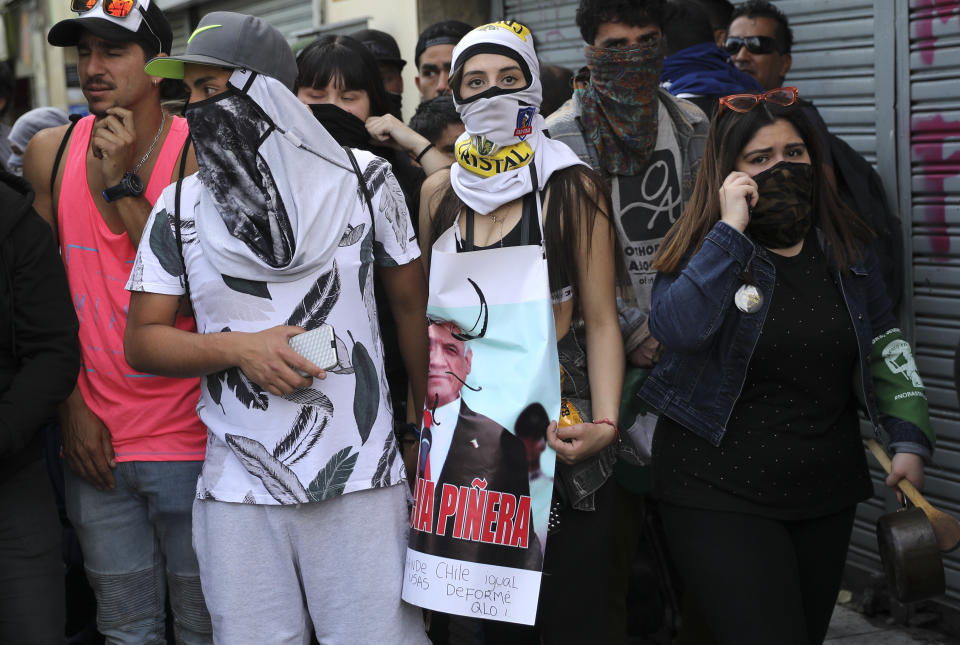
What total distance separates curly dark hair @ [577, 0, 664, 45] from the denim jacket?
992 millimetres

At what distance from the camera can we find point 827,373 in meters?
3.17

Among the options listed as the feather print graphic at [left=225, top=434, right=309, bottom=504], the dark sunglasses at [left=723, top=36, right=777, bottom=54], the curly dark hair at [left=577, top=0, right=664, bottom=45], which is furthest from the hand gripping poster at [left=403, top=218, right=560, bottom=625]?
the dark sunglasses at [left=723, top=36, right=777, bottom=54]

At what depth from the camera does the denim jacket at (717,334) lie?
3.10 metres

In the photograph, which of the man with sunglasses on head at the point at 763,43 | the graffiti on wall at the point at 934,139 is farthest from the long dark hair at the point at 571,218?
the man with sunglasses on head at the point at 763,43

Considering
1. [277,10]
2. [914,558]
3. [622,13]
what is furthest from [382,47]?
[277,10]

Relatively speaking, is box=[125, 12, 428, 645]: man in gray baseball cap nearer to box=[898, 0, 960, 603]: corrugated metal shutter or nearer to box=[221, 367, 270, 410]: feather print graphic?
box=[221, 367, 270, 410]: feather print graphic

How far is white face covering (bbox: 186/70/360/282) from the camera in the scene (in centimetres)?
283

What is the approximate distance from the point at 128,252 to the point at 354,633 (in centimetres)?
135

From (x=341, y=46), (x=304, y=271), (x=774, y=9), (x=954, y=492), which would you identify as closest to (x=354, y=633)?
(x=304, y=271)

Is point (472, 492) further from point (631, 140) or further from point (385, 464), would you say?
point (631, 140)

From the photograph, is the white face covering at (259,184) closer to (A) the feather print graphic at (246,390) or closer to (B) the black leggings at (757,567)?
(A) the feather print graphic at (246,390)

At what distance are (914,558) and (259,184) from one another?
205 cm

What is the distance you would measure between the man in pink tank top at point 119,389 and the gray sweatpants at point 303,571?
0.47m

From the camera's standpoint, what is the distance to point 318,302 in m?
2.87
